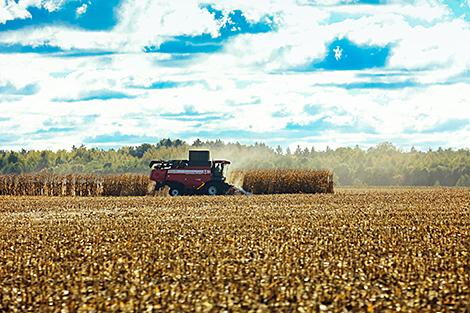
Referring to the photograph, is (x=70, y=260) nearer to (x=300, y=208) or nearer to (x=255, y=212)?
(x=255, y=212)

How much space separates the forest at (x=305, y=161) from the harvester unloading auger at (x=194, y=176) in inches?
271

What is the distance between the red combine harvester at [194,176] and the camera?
24312mm

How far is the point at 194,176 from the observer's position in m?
24.3

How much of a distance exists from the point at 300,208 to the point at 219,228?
6.03m

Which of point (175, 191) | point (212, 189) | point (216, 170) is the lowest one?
point (175, 191)

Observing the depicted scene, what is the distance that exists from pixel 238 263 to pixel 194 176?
1611cm

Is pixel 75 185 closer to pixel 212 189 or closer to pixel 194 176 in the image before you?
pixel 194 176

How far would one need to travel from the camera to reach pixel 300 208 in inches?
677

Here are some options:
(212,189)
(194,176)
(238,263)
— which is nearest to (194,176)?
(194,176)

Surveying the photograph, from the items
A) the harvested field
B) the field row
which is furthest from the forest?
the harvested field

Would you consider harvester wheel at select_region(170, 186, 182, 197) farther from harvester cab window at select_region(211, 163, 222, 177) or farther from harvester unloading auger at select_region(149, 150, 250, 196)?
harvester cab window at select_region(211, 163, 222, 177)

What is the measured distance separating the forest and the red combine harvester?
6897mm

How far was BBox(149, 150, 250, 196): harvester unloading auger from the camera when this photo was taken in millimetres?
24312

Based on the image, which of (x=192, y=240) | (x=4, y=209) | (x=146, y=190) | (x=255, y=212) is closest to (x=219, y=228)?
(x=192, y=240)
